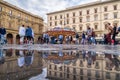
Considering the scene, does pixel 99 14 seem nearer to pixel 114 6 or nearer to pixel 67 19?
pixel 114 6

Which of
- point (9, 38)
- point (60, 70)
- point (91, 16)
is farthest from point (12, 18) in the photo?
point (60, 70)

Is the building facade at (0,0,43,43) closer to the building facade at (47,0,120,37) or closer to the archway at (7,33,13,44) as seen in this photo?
the archway at (7,33,13,44)

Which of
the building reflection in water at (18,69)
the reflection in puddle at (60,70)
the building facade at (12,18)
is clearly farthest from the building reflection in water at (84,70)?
the building facade at (12,18)

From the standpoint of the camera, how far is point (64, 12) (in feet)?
189

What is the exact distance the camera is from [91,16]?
171 feet

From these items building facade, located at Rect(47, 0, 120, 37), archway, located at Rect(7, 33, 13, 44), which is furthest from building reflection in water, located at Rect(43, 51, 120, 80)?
building facade, located at Rect(47, 0, 120, 37)

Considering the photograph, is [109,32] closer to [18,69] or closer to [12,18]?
[18,69]

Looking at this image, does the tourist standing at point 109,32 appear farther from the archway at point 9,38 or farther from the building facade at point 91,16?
the building facade at point 91,16

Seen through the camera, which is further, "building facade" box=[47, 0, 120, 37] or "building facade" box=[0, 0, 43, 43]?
"building facade" box=[47, 0, 120, 37]

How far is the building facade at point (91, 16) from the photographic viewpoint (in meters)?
48.1

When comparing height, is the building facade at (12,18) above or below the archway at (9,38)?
above

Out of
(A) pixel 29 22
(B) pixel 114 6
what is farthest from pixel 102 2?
(A) pixel 29 22

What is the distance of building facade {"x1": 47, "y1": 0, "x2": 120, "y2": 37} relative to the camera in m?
48.1

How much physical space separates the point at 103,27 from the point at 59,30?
109 feet
